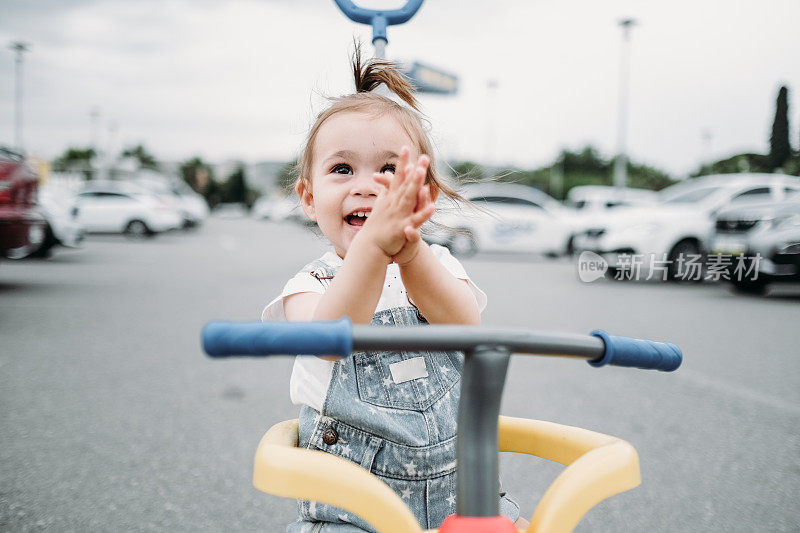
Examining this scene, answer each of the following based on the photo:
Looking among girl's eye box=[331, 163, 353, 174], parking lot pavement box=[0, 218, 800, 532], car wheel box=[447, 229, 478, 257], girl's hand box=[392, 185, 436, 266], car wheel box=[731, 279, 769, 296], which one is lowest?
parking lot pavement box=[0, 218, 800, 532]

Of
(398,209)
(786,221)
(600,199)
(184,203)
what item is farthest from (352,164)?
(184,203)

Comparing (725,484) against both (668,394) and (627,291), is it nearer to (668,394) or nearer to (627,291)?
(668,394)

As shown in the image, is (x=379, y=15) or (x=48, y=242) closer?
(x=379, y=15)

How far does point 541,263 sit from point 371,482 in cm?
1319

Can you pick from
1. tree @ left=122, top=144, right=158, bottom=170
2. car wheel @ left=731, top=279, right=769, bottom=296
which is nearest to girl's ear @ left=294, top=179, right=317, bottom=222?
car wheel @ left=731, top=279, right=769, bottom=296

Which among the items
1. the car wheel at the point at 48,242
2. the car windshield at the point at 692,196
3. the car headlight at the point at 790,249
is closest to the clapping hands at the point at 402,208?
the car headlight at the point at 790,249

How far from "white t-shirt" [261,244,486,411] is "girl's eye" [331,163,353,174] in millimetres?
214

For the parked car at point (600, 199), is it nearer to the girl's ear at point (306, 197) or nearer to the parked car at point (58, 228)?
the parked car at point (58, 228)

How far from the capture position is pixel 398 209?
969 mm

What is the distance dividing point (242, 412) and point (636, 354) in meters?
2.95

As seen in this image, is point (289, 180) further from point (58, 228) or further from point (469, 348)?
point (58, 228)

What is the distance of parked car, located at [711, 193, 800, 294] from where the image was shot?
281 inches

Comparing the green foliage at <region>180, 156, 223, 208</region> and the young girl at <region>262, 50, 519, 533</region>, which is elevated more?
the green foliage at <region>180, 156, 223, 208</region>

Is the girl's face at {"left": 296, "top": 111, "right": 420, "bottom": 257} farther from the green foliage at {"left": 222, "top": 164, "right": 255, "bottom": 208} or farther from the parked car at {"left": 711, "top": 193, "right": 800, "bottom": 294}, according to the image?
the green foliage at {"left": 222, "top": 164, "right": 255, "bottom": 208}
